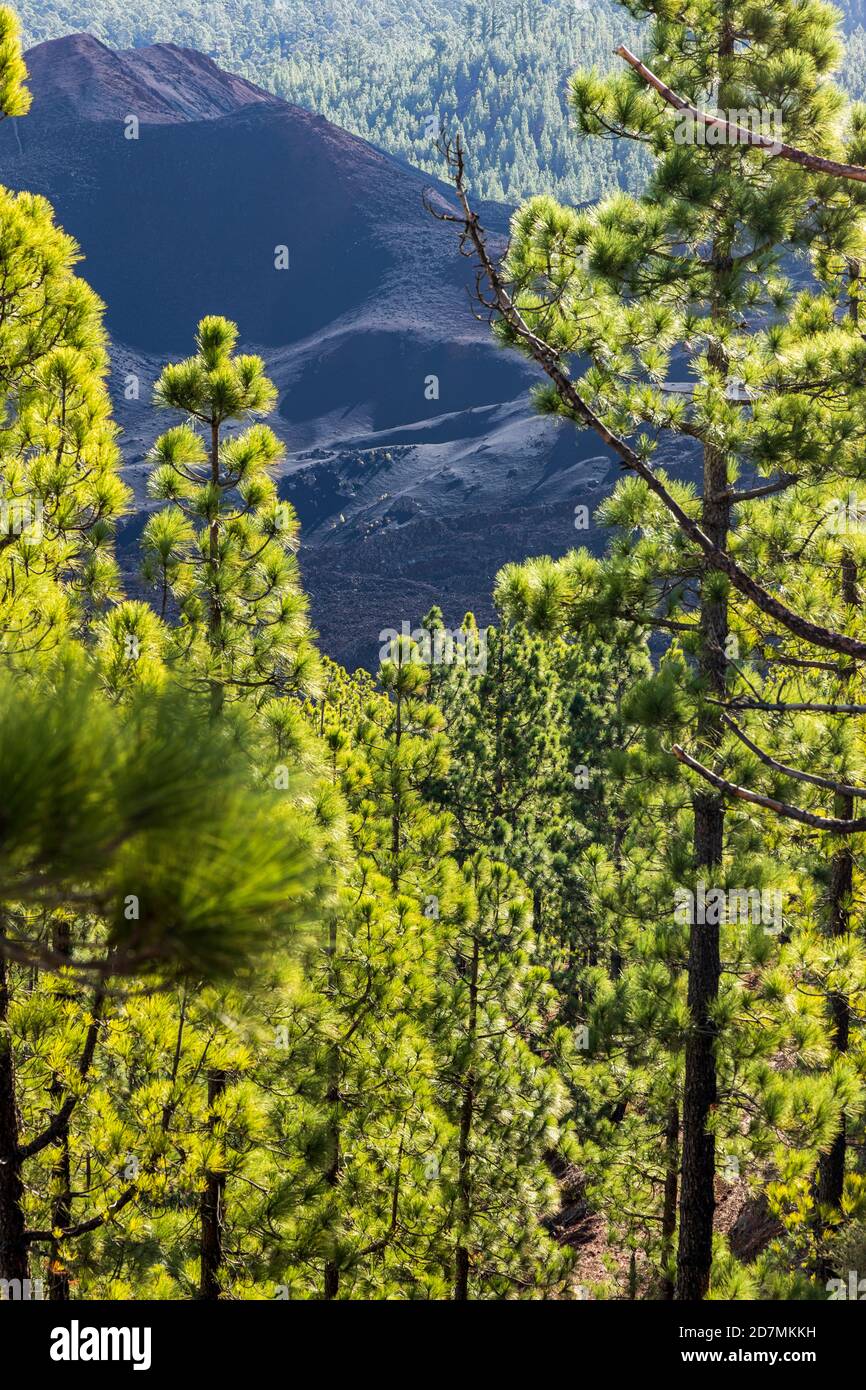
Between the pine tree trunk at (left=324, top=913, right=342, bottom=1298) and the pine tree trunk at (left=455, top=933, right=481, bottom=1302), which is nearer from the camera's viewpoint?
the pine tree trunk at (left=324, top=913, right=342, bottom=1298)

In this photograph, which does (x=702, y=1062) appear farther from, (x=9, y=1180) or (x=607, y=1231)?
(x=607, y=1231)

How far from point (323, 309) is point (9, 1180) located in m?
93.0

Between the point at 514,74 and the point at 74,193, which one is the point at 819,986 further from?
the point at 514,74

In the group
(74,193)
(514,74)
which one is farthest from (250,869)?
(514,74)

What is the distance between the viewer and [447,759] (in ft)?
30.6

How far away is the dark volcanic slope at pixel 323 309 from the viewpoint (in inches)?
2394

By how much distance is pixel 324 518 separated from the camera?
65.5 metres

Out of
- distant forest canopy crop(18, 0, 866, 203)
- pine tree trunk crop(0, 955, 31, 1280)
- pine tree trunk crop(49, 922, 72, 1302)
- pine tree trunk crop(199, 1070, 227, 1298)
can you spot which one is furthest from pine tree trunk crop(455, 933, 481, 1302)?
distant forest canopy crop(18, 0, 866, 203)

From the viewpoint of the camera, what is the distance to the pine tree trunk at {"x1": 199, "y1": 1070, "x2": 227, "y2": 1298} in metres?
5.88

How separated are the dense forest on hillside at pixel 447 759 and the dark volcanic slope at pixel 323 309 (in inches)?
1863

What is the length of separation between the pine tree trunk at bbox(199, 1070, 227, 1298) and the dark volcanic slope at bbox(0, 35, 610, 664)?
163 ft

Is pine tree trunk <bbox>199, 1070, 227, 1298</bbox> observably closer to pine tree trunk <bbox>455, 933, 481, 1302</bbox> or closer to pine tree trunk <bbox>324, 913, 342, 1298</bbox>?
pine tree trunk <bbox>324, 913, 342, 1298</bbox>

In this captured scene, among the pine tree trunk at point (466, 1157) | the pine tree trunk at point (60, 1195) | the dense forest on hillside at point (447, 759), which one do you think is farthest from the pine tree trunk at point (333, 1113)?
the pine tree trunk at point (60, 1195)

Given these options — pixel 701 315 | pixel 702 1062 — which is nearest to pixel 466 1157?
pixel 702 1062
